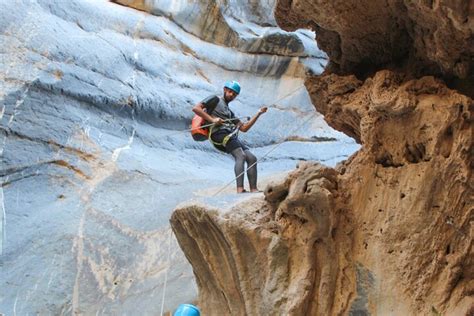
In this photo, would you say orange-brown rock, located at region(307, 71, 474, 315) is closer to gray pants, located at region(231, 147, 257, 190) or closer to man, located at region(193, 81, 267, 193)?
gray pants, located at region(231, 147, 257, 190)

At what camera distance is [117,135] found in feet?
32.9

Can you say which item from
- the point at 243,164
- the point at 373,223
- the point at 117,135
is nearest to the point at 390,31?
the point at 373,223

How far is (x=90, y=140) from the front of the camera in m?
9.52

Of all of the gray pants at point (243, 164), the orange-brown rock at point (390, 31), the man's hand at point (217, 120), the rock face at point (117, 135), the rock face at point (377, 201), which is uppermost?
the orange-brown rock at point (390, 31)

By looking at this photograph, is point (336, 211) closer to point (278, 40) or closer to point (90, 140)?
point (90, 140)

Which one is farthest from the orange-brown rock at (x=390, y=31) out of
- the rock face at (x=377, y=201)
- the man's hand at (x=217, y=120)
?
the man's hand at (x=217, y=120)

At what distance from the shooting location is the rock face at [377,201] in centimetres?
427

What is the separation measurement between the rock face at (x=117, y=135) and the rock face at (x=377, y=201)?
7.32 ft

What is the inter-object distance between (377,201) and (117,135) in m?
6.24

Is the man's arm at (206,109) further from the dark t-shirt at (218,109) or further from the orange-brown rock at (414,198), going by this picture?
the orange-brown rock at (414,198)

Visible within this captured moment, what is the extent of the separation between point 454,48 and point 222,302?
9.37 feet

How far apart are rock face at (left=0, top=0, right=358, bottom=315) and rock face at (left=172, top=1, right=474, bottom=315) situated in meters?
2.23

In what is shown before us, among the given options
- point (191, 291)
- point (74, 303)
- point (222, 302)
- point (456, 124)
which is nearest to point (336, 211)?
point (456, 124)

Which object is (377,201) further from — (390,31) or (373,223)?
(390,31)
